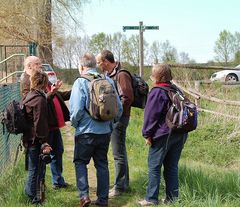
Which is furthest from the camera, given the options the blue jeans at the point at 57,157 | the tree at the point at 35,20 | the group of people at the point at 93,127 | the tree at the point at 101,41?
the tree at the point at 101,41

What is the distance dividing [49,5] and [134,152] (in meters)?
16.4

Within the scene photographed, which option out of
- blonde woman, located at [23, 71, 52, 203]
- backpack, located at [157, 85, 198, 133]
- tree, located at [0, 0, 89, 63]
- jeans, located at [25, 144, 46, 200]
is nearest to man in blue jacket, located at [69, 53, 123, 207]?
blonde woman, located at [23, 71, 52, 203]

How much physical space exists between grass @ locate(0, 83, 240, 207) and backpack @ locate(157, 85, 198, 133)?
0.72 meters

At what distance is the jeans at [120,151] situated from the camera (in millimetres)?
5715

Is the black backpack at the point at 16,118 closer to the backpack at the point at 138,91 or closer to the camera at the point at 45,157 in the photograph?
the camera at the point at 45,157

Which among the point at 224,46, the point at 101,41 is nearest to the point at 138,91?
the point at 101,41

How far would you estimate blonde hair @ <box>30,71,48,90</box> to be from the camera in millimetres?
5060

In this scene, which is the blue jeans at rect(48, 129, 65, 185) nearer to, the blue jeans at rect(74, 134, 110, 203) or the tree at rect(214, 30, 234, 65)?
the blue jeans at rect(74, 134, 110, 203)

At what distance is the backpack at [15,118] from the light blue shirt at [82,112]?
0.51 meters

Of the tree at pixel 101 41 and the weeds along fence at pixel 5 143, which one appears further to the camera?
the tree at pixel 101 41

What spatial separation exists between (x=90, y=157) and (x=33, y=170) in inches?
25.5

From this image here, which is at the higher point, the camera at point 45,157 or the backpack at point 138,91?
the backpack at point 138,91

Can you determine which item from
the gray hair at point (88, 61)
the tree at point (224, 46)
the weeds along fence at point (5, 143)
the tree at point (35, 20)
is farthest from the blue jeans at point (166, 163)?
the tree at point (224, 46)

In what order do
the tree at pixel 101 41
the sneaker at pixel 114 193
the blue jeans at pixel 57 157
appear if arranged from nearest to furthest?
the sneaker at pixel 114 193
the blue jeans at pixel 57 157
the tree at pixel 101 41
